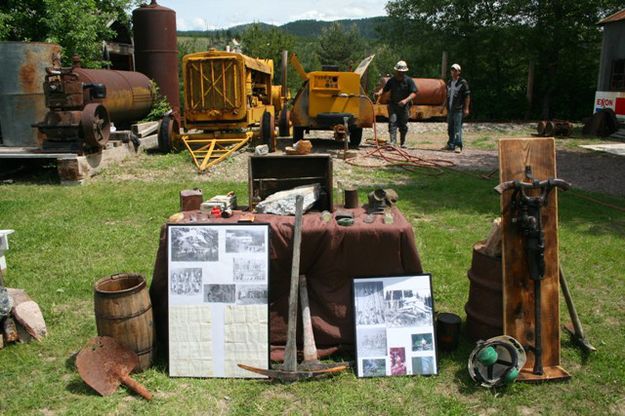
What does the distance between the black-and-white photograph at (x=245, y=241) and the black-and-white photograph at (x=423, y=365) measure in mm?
1208

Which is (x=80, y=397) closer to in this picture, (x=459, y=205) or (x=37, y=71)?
(x=459, y=205)

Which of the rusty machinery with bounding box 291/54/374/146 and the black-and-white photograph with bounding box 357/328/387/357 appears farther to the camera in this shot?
the rusty machinery with bounding box 291/54/374/146

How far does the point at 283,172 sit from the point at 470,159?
304 inches

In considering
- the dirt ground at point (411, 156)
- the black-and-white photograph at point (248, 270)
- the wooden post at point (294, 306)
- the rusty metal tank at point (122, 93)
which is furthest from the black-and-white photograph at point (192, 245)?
the rusty metal tank at point (122, 93)

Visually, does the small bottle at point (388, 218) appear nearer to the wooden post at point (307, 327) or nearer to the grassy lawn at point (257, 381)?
the wooden post at point (307, 327)

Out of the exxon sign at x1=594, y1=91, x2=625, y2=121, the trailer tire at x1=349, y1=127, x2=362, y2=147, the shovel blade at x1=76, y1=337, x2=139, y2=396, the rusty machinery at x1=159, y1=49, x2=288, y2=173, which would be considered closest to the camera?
the shovel blade at x1=76, y1=337, x2=139, y2=396

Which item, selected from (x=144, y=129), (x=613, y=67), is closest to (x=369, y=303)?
(x=144, y=129)

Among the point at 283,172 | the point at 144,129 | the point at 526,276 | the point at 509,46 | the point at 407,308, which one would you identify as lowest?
the point at 407,308

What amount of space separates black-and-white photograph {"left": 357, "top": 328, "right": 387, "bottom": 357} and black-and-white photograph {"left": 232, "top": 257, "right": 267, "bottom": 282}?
74cm

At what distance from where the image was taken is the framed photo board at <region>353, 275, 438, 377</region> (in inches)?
139

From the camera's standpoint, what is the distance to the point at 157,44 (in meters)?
14.4

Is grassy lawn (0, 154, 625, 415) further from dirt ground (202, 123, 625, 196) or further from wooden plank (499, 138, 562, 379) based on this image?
dirt ground (202, 123, 625, 196)

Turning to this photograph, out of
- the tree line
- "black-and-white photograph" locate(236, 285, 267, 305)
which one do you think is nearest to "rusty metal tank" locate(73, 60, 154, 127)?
the tree line

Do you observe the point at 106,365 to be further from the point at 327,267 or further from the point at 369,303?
the point at 369,303
